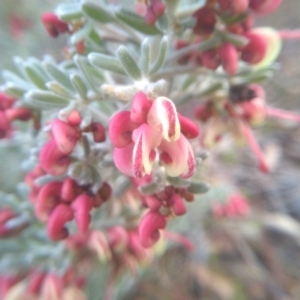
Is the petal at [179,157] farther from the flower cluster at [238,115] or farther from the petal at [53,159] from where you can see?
the flower cluster at [238,115]

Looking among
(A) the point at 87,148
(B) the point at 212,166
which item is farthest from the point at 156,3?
(B) the point at 212,166

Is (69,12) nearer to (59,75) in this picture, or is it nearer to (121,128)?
(59,75)

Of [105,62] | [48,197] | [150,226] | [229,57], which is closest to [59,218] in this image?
[48,197]

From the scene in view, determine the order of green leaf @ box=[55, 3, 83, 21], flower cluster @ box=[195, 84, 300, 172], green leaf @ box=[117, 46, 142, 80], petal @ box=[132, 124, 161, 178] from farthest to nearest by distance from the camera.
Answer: flower cluster @ box=[195, 84, 300, 172] → green leaf @ box=[55, 3, 83, 21] → green leaf @ box=[117, 46, 142, 80] → petal @ box=[132, 124, 161, 178]

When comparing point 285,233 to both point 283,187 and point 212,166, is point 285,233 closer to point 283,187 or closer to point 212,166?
point 283,187

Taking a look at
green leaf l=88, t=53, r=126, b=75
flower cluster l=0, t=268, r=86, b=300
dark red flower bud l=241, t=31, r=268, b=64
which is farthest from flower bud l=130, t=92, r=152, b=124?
flower cluster l=0, t=268, r=86, b=300

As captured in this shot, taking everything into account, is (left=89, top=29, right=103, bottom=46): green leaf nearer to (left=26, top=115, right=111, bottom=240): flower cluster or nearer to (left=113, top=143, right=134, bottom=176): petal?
(left=26, top=115, right=111, bottom=240): flower cluster
